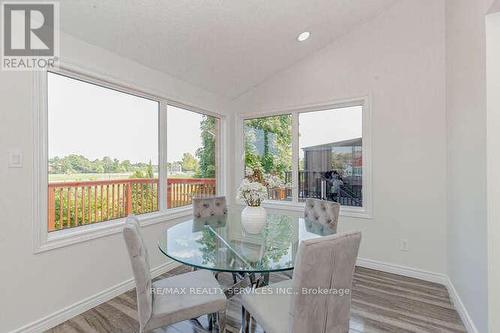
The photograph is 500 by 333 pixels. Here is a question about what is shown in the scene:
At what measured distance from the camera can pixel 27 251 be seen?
1919 mm

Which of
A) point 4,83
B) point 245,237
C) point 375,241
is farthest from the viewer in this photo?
point 375,241

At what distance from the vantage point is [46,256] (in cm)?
203

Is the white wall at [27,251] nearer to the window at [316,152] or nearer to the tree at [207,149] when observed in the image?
the tree at [207,149]

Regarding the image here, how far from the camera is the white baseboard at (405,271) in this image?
111 inches

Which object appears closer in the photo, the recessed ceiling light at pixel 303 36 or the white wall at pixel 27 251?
the white wall at pixel 27 251

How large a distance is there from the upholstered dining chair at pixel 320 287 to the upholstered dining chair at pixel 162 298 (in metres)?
0.36

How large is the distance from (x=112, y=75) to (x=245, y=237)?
2030 millimetres

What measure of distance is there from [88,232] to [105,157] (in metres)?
0.77

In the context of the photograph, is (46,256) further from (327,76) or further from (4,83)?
(327,76)

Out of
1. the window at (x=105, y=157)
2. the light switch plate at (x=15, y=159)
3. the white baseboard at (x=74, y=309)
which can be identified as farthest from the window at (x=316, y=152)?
the light switch plate at (x=15, y=159)

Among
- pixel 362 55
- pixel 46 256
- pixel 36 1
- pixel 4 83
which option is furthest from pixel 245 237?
pixel 362 55

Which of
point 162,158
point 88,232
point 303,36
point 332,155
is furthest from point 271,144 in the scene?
point 88,232

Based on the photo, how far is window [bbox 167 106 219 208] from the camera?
3377 millimetres

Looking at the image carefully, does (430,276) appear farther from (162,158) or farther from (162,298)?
(162,158)
